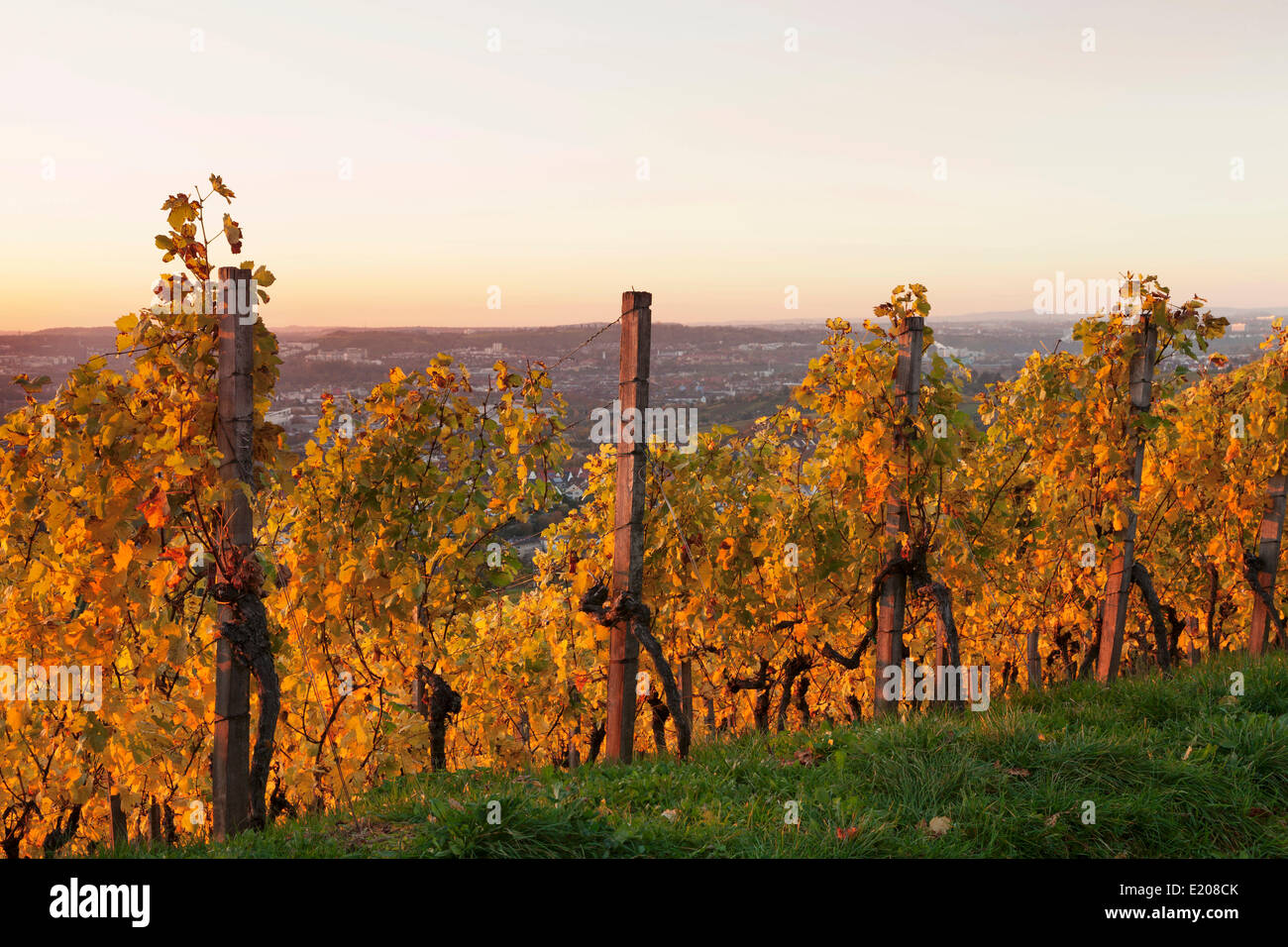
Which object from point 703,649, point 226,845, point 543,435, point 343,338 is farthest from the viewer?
point 343,338

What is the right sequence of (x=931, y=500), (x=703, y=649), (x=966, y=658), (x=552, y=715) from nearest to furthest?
(x=931, y=500), (x=703, y=649), (x=552, y=715), (x=966, y=658)

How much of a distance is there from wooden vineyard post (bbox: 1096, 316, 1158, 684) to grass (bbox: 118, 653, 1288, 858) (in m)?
1.63

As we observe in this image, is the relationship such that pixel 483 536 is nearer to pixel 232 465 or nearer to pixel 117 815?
pixel 232 465

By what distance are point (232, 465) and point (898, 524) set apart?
4.71m

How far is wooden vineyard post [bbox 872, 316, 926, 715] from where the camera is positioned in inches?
253

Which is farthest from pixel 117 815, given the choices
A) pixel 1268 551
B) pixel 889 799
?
pixel 1268 551

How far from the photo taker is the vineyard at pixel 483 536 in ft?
15.4

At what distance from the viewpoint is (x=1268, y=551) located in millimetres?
9000

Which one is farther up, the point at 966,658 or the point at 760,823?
the point at 760,823

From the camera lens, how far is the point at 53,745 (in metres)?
6.35

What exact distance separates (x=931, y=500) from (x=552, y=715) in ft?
15.5

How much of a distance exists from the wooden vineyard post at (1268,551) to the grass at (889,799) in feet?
12.7

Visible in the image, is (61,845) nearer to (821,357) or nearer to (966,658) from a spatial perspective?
(821,357)
